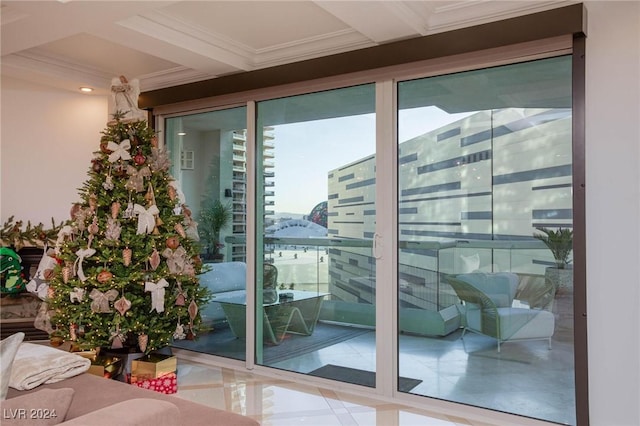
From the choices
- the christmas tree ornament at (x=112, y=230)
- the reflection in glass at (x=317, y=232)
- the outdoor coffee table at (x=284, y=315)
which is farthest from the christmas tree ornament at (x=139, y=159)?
the outdoor coffee table at (x=284, y=315)

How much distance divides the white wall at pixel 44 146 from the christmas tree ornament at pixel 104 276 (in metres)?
1.35

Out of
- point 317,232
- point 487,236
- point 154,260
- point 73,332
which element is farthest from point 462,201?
point 73,332

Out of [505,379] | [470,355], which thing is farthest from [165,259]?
[505,379]

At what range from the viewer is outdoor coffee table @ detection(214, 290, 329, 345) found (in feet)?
12.9

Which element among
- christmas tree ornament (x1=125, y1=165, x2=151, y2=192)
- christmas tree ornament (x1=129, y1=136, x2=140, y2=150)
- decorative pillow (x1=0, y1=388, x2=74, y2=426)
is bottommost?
decorative pillow (x1=0, y1=388, x2=74, y2=426)

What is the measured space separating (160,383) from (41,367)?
1433 mm

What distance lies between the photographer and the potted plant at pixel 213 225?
173 inches

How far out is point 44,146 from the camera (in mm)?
4766

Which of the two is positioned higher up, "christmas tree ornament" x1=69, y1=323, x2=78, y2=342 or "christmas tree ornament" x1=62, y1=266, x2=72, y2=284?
"christmas tree ornament" x1=62, y1=266, x2=72, y2=284

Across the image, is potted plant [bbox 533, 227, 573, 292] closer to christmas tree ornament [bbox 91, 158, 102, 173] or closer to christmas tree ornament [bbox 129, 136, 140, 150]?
christmas tree ornament [bbox 129, 136, 140, 150]

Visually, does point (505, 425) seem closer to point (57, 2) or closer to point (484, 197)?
point (484, 197)

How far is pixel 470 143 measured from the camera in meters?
3.28

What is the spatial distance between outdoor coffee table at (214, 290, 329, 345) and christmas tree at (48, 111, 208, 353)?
52 centimetres

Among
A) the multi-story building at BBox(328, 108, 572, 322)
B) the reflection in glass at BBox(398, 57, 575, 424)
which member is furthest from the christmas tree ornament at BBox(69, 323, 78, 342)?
the reflection in glass at BBox(398, 57, 575, 424)
